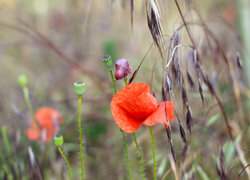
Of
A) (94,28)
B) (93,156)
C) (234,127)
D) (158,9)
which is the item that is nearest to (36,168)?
A: (158,9)

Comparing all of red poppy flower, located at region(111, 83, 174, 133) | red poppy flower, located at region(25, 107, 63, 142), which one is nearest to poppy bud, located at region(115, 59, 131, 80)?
red poppy flower, located at region(111, 83, 174, 133)

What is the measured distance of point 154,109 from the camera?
35.6 inches

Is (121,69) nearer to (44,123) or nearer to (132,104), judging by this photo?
(132,104)

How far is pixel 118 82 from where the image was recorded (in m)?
1.11

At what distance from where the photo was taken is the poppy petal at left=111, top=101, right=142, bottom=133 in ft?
2.81

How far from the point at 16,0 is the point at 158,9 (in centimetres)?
299

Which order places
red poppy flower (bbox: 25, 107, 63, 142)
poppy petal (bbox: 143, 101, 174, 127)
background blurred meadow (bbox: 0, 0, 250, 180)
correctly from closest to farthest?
1. poppy petal (bbox: 143, 101, 174, 127)
2. background blurred meadow (bbox: 0, 0, 250, 180)
3. red poppy flower (bbox: 25, 107, 63, 142)

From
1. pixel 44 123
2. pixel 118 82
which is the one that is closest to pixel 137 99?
pixel 118 82

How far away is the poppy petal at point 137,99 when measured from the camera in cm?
88

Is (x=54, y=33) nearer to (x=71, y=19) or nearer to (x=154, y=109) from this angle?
(x=71, y=19)

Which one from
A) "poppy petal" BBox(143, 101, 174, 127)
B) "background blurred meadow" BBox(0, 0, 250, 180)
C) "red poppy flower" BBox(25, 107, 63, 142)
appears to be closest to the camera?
"poppy petal" BBox(143, 101, 174, 127)

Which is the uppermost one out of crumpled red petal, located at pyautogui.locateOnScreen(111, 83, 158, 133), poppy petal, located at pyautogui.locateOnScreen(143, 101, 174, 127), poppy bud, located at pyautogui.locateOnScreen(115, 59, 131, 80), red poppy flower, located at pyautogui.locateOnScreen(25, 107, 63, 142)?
red poppy flower, located at pyautogui.locateOnScreen(25, 107, 63, 142)

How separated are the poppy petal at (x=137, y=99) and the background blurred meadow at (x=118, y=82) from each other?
0.21 feet

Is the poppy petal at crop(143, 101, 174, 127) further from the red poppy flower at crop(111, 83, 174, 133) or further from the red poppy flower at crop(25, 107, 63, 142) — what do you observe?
the red poppy flower at crop(25, 107, 63, 142)
